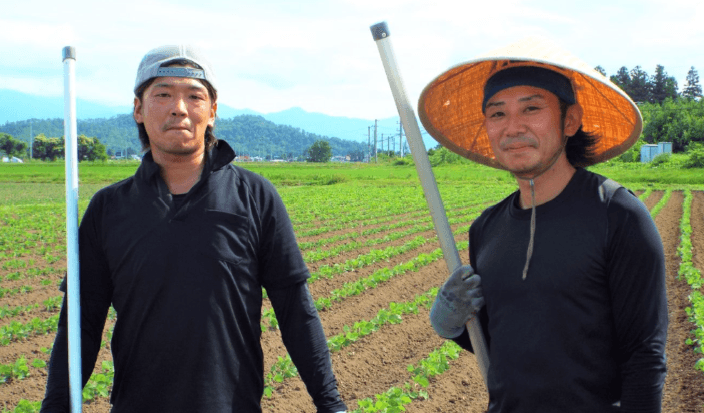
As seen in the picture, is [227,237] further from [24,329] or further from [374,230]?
[374,230]

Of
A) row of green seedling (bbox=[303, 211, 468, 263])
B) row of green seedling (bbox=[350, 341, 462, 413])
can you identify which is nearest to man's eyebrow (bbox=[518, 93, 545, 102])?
row of green seedling (bbox=[350, 341, 462, 413])

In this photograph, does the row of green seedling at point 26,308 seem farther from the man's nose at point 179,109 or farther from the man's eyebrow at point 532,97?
the man's eyebrow at point 532,97

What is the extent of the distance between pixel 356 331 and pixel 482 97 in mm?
4362

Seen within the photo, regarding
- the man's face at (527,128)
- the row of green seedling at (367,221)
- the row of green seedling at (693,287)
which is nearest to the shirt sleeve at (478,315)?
the man's face at (527,128)

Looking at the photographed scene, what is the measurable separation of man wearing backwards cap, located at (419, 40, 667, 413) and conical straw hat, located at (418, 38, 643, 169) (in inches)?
0.4

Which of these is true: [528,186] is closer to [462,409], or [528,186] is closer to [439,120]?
[439,120]

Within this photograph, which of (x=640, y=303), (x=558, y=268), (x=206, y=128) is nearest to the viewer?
(x=640, y=303)

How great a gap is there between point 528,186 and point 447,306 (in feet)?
1.64

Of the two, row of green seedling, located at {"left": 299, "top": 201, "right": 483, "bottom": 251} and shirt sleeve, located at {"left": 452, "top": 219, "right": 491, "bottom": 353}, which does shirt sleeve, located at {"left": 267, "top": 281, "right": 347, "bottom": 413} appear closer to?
shirt sleeve, located at {"left": 452, "top": 219, "right": 491, "bottom": 353}

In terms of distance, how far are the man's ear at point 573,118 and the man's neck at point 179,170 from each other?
1.23 m

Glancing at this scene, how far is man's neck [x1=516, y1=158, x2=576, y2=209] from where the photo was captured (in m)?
1.87

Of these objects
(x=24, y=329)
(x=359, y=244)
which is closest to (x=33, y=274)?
(x=24, y=329)

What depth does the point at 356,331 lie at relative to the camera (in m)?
6.33

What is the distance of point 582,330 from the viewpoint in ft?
5.49
